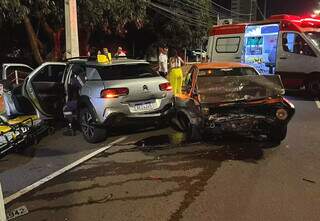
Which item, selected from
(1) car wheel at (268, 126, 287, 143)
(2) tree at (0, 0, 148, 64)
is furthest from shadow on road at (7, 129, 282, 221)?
(2) tree at (0, 0, 148, 64)

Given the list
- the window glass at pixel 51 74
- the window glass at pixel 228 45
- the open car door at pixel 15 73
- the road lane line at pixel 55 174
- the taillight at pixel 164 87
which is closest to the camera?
the road lane line at pixel 55 174

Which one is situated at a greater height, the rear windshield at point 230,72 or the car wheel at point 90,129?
the rear windshield at point 230,72

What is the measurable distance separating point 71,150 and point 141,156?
1465 millimetres

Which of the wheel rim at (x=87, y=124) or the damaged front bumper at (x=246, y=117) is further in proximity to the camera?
the wheel rim at (x=87, y=124)

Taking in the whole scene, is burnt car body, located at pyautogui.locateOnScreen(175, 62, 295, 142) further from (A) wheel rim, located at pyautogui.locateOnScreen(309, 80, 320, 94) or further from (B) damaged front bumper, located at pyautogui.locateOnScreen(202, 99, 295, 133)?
(A) wheel rim, located at pyautogui.locateOnScreen(309, 80, 320, 94)

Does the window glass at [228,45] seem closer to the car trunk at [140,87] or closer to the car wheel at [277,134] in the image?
the car trunk at [140,87]

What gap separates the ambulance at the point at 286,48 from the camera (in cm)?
1556

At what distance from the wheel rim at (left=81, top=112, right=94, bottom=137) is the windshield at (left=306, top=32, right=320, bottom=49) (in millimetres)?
9591

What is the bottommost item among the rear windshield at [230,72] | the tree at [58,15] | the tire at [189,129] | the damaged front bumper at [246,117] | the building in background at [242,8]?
the tire at [189,129]

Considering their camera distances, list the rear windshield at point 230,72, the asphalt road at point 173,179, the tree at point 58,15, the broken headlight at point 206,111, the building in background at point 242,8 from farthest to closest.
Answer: the building in background at point 242,8
the tree at point 58,15
the rear windshield at point 230,72
the broken headlight at point 206,111
the asphalt road at point 173,179

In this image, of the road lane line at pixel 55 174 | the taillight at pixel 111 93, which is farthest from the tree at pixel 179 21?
the road lane line at pixel 55 174

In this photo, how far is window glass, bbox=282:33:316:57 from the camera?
617 inches

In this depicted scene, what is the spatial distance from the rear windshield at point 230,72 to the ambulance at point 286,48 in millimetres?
6894

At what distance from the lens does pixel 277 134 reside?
8.24 m
